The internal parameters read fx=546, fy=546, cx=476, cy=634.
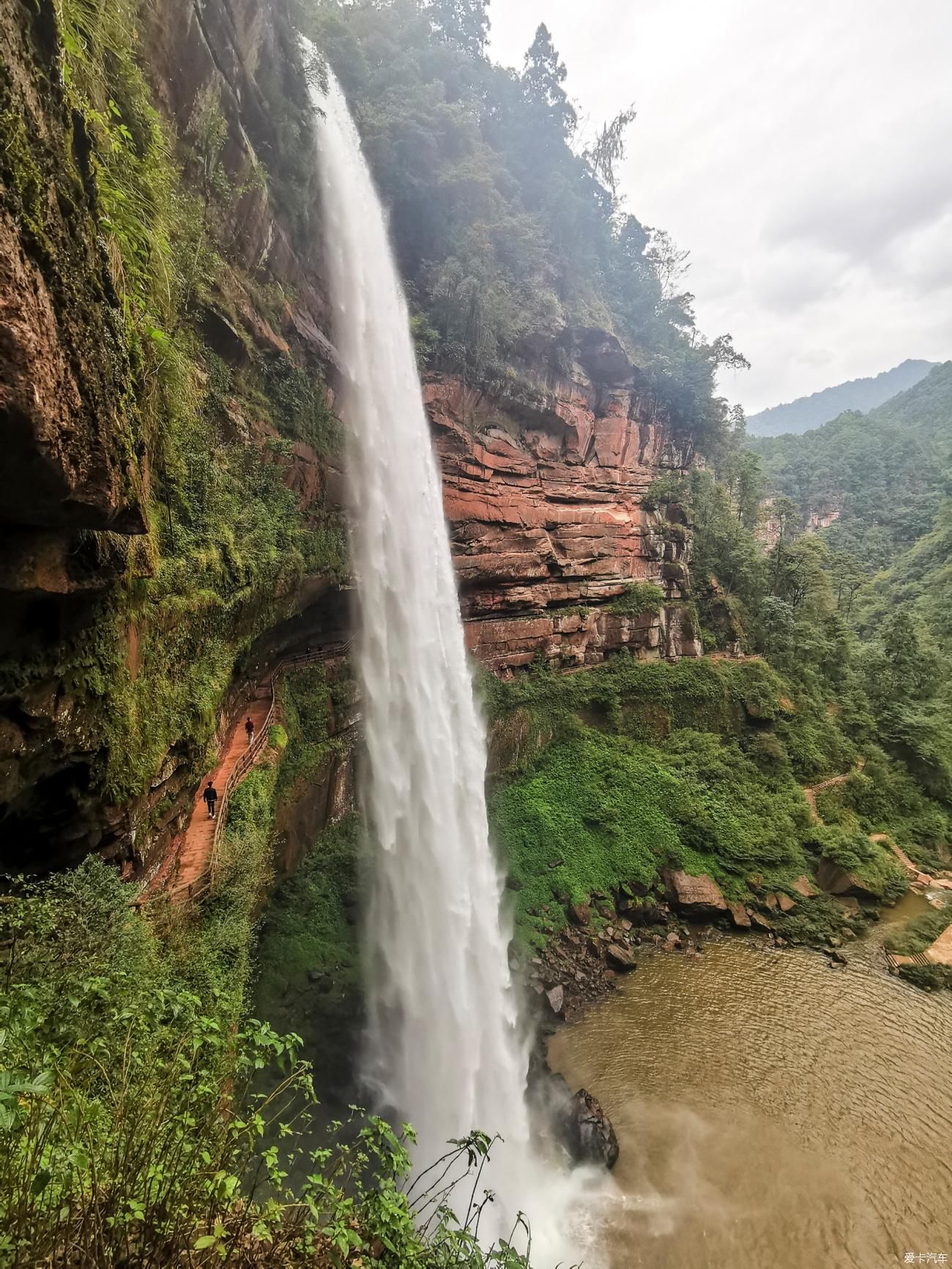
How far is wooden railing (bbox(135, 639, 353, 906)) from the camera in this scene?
6.24 m

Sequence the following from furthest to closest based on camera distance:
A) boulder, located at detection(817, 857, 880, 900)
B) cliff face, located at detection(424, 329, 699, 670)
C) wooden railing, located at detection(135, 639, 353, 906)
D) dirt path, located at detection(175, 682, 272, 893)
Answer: cliff face, located at detection(424, 329, 699, 670) → boulder, located at detection(817, 857, 880, 900) → dirt path, located at detection(175, 682, 272, 893) → wooden railing, located at detection(135, 639, 353, 906)

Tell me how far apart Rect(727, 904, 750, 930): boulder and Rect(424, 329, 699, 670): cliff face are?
27.6 ft

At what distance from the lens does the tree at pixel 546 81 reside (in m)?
23.6

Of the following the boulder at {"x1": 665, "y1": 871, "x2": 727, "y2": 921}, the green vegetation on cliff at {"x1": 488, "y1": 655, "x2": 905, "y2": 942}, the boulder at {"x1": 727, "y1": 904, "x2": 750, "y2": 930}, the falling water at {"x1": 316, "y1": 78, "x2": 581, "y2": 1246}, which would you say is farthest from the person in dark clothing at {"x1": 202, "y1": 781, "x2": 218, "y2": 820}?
the boulder at {"x1": 727, "y1": 904, "x2": 750, "y2": 930}

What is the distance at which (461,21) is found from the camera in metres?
22.4

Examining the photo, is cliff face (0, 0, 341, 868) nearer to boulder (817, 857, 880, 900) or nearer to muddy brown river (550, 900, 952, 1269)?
muddy brown river (550, 900, 952, 1269)

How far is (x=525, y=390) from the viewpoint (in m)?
19.2

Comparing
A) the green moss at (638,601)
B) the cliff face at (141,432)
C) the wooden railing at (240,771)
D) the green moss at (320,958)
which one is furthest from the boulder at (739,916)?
the cliff face at (141,432)

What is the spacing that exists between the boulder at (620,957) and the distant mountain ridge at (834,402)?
167587 mm

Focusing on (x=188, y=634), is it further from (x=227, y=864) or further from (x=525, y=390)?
(x=525, y=390)

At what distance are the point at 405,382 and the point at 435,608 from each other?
20.3 ft

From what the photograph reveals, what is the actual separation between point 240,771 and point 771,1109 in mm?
9818

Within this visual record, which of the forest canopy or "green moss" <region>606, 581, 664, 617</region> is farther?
"green moss" <region>606, 581, 664, 617</region>

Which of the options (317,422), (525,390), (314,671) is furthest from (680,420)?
(314,671)
